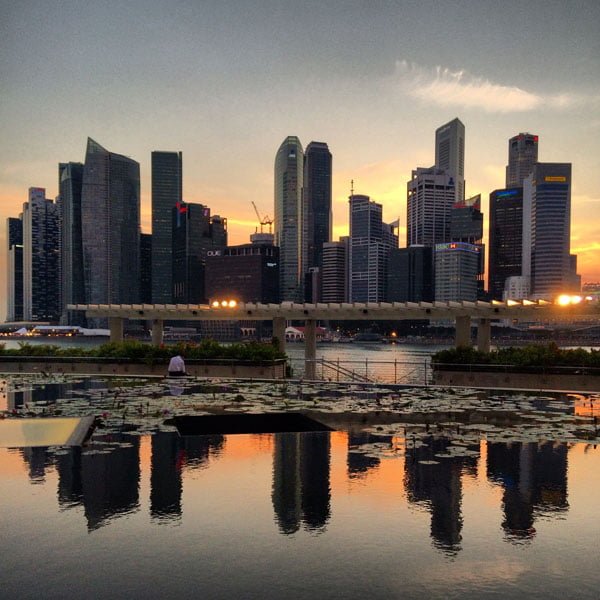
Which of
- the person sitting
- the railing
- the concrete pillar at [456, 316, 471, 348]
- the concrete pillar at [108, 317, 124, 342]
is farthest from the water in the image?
the concrete pillar at [108, 317, 124, 342]

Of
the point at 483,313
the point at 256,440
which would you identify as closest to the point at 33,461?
the point at 256,440

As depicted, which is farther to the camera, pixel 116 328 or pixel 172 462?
pixel 116 328

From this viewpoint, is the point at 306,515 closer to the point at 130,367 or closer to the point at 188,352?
the point at 188,352

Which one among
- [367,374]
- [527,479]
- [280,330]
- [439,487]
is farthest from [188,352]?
[527,479]

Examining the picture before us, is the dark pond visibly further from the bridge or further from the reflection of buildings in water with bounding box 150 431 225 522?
the bridge

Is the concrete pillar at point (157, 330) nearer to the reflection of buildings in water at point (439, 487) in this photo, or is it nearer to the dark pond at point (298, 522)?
the dark pond at point (298, 522)
